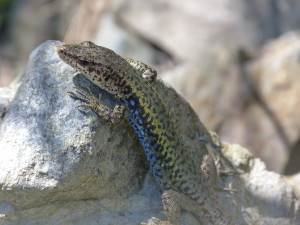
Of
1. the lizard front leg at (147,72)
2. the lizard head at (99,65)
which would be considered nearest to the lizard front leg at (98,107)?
the lizard head at (99,65)

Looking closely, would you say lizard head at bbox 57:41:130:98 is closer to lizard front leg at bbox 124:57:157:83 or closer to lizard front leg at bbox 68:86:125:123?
lizard front leg at bbox 68:86:125:123

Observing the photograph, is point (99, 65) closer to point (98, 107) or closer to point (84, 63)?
point (84, 63)

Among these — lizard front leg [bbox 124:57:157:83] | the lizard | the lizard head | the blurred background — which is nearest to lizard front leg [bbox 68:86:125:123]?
the lizard

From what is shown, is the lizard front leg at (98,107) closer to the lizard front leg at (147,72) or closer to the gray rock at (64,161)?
the gray rock at (64,161)

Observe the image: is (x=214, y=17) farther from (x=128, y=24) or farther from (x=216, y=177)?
(x=216, y=177)

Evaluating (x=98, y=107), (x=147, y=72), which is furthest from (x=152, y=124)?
(x=147, y=72)

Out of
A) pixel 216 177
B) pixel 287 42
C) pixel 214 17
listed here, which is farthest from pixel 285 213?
pixel 214 17
